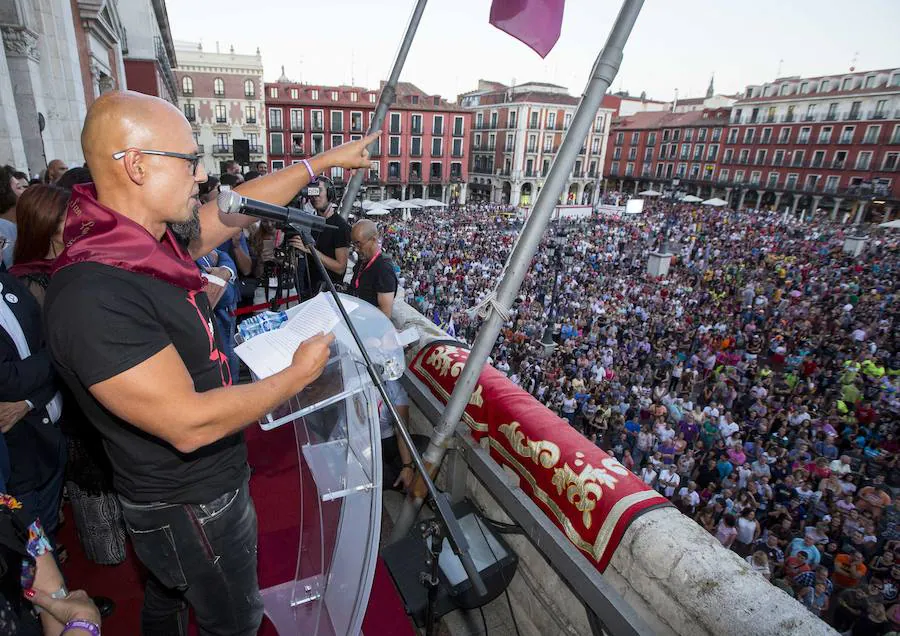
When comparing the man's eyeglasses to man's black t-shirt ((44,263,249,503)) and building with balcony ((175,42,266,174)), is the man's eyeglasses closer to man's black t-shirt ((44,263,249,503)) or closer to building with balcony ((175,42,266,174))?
man's black t-shirt ((44,263,249,503))

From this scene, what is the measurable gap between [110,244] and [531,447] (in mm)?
2005

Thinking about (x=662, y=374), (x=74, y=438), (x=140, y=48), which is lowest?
(x=662, y=374)

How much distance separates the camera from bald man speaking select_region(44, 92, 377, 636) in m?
1.16

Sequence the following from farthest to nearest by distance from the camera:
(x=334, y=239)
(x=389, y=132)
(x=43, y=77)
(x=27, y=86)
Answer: (x=389, y=132) < (x=43, y=77) < (x=27, y=86) < (x=334, y=239)

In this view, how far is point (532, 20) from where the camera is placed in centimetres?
245

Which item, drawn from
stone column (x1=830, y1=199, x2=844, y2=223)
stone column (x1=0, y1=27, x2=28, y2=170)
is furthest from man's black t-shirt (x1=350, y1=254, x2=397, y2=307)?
stone column (x1=830, y1=199, x2=844, y2=223)

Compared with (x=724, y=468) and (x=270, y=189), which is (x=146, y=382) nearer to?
(x=270, y=189)

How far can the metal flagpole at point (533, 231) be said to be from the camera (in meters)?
2.14

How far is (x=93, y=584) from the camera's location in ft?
8.21

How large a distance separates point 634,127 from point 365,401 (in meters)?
65.1

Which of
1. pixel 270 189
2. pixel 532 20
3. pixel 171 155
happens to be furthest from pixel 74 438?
pixel 532 20

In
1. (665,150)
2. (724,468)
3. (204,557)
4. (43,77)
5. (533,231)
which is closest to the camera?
(204,557)

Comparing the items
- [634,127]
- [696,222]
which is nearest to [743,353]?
[696,222]

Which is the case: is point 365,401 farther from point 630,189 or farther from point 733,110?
point 630,189
